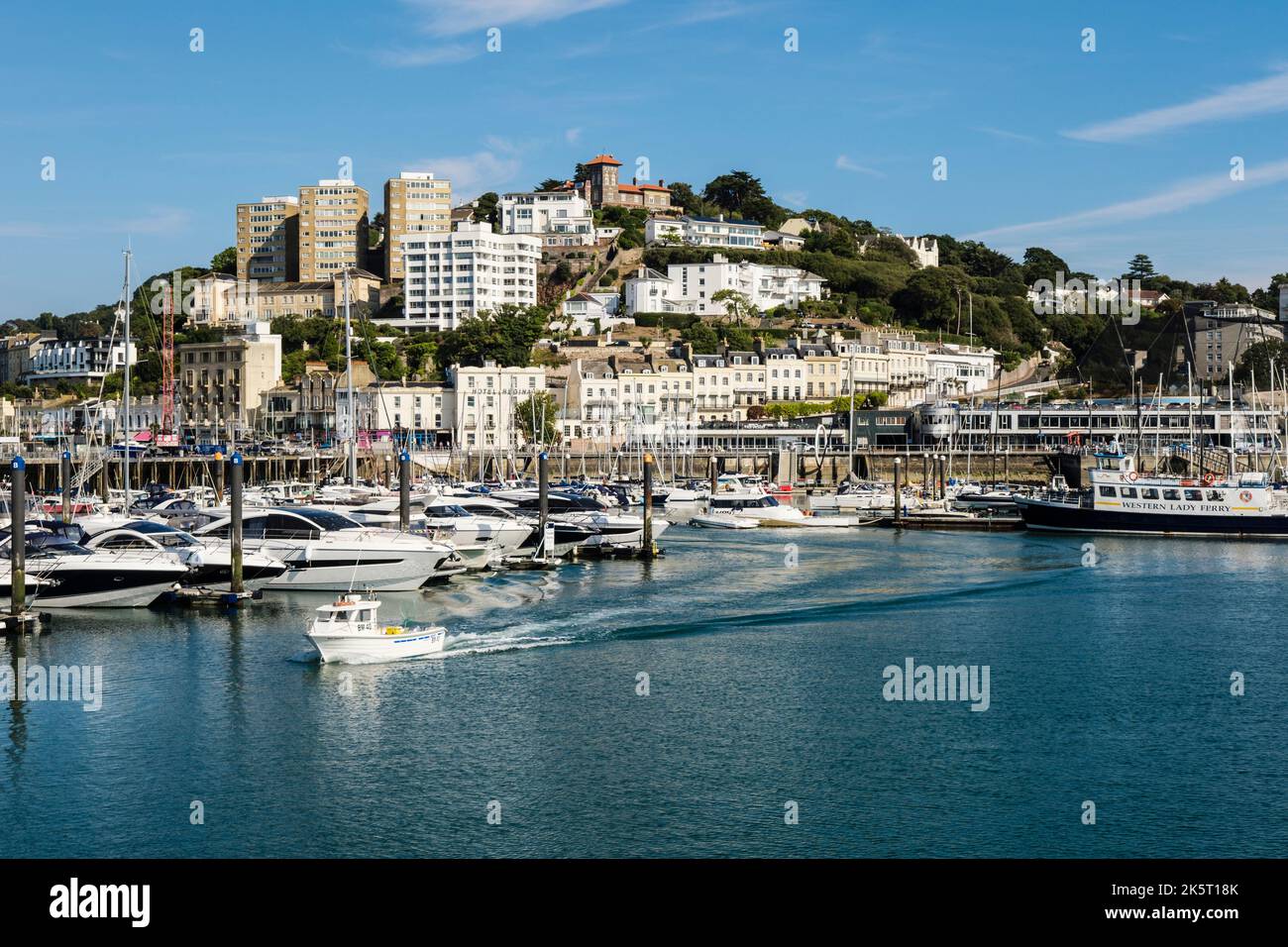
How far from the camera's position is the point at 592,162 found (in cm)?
14212

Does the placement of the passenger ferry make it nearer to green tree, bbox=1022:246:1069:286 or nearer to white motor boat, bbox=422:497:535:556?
white motor boat, bbox=422:497:535:556

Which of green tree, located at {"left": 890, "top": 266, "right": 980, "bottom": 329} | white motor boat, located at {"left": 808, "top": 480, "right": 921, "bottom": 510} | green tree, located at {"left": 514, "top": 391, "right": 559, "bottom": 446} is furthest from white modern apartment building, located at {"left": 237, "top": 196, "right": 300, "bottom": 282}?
white motor boat, located at {"left": 808, "top": 480, "right": 921, "bottom": 510}

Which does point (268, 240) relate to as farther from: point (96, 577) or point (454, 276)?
point (96, 577)

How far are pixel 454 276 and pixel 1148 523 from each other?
70979 millimetres

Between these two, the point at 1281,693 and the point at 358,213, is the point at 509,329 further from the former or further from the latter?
the point at 1281,693

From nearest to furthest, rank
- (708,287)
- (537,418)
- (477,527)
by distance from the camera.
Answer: (477,527)
(537,418)
(708,287)

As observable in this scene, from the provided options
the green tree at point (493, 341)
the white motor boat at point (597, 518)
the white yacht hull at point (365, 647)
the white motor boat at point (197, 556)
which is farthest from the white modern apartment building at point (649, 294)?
the white yacht hull at point (365, 647)

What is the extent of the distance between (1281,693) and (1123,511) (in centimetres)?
3335

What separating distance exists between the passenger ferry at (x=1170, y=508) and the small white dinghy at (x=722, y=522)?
1238 centimetres

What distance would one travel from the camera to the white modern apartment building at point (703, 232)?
13050cm

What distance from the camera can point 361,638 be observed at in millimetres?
25078

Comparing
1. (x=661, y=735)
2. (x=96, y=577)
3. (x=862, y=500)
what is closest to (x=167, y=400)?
(x=862, y=500)

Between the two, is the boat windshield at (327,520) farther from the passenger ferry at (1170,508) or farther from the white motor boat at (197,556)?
the passenger ferry at (1170,508)
